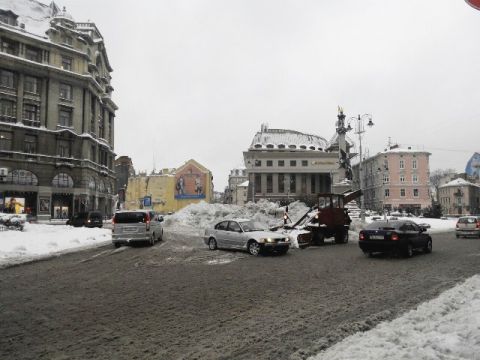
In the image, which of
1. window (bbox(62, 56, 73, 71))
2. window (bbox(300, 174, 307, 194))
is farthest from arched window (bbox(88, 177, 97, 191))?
window (bbox(300, 174, 307, 194))

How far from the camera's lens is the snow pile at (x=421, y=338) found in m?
4.16

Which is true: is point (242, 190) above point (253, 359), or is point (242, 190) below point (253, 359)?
above

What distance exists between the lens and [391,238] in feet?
46.3

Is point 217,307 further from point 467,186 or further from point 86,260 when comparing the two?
point 467,186

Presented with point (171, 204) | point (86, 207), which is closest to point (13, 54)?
point (86, 207)

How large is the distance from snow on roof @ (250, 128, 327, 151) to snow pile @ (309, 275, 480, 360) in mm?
82205

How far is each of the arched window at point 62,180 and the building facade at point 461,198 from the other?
87.9m

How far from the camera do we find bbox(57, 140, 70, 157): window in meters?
47.0

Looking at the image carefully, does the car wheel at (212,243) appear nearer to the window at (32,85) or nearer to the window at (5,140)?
the window at (5,140)

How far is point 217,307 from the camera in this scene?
681cm

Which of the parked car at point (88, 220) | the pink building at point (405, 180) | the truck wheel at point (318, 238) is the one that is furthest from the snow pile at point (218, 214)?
the pink building at point (405, 180)

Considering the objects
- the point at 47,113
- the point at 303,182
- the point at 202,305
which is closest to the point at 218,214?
the point at 47,113

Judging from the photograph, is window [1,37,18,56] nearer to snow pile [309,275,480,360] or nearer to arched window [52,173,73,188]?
arched window [52,173,73,188]

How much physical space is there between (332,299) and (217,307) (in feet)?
7.32
